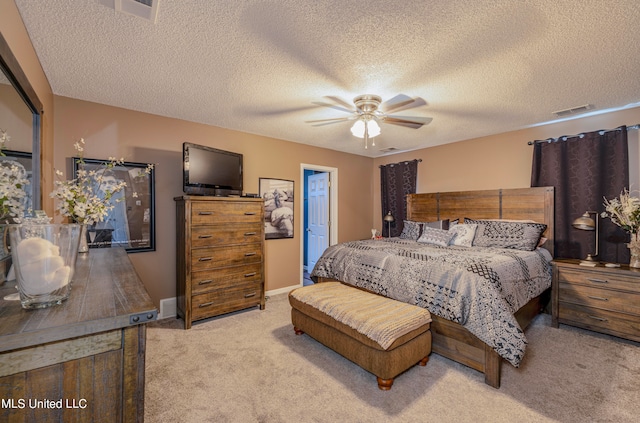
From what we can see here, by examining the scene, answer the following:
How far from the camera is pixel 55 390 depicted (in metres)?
0.84

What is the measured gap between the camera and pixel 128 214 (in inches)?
123

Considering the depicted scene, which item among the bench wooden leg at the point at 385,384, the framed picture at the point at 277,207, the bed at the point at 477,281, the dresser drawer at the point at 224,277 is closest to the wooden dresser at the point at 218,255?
the dresser drawer at the point at 224,277

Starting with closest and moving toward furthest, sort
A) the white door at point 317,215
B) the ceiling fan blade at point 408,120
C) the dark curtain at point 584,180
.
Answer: the ceiling fan blade at point 408,120, the dark curtain at point 584,180, the white door at point 317,215

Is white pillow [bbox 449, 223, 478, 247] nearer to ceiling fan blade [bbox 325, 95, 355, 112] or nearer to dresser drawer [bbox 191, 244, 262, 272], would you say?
ceiling fan blade [bbox 325, 95, 355, 112]

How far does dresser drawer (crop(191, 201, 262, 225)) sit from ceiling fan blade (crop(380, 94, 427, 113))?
6.24 feet

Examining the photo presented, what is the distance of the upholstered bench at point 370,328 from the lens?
6.73 ft

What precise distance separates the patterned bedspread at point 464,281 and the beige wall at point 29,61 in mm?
2851

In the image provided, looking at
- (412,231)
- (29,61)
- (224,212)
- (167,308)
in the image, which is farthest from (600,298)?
(29,61)

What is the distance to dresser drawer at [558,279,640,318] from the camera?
104 inches

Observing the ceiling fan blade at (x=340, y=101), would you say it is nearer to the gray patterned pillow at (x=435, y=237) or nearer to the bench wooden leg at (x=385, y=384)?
the gray patterned pillow at (x=435, y=237)

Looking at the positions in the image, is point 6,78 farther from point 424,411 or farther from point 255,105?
point 424,411

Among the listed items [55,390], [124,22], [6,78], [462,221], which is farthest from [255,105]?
[462,221]

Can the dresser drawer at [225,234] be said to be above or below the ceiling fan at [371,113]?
below

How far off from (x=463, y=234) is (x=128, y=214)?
4.04 meters
